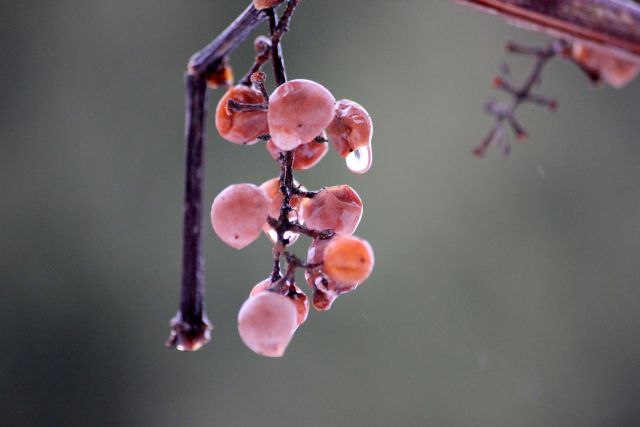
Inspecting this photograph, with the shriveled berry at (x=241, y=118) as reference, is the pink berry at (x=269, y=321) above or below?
below

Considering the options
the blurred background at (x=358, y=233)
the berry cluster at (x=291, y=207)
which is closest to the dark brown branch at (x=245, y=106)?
the berry cluster at (x=291, y=207)

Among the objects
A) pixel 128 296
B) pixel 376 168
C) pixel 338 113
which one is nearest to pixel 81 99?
pixel 128 296

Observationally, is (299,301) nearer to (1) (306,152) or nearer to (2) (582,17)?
(1) (306,152)

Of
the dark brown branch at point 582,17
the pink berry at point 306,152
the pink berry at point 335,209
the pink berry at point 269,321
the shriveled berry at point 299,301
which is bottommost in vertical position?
the pink berry at point 269,321

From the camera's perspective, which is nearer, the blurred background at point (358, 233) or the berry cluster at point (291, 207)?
the berry cluster at point (291, 207)

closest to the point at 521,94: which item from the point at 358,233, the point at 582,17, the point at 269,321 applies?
the point at 582,17

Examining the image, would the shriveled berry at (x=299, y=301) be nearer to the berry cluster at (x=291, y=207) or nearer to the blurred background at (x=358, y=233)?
the berry cluster at (x=291, y=207)

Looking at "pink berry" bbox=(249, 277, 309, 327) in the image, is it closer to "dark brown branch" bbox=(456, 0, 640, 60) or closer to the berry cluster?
the berry cluster
